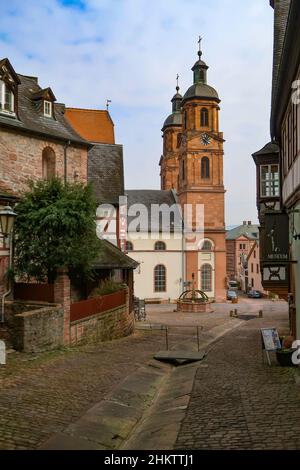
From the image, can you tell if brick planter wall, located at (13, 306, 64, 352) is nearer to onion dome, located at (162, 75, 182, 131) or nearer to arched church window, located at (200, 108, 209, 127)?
arched church window, located at (200, 108, 209, 127)

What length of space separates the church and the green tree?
33.6 m

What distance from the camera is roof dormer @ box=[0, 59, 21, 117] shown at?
19406mm

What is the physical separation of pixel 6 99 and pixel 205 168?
35.1 m

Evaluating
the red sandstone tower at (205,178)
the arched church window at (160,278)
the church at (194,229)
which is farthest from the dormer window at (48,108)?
the arched church window at (160,278)

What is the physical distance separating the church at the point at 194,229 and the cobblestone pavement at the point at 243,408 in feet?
119

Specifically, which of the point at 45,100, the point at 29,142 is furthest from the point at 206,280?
the point at 29,142

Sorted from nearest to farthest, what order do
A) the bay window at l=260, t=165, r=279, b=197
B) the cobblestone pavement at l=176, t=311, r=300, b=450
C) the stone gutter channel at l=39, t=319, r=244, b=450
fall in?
the cobblestone pavement at l=176, t=311, r=300, b=450 < the stone gutter channel at l=39, t=319, r=244, b=450 < the bay window at l=260, t=165, r=279, b=197

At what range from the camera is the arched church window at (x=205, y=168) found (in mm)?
52719

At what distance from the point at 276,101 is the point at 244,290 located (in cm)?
7047

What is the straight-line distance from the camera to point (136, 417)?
31.3ft

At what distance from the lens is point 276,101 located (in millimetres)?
15383

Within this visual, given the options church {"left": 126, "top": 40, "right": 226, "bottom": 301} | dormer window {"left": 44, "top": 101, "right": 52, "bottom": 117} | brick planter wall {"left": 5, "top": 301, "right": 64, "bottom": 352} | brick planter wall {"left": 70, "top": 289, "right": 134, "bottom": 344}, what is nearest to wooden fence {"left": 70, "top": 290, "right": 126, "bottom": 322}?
brick planter wall {"left": 70, "top": 289, "right": 134, "bottom": 344}
